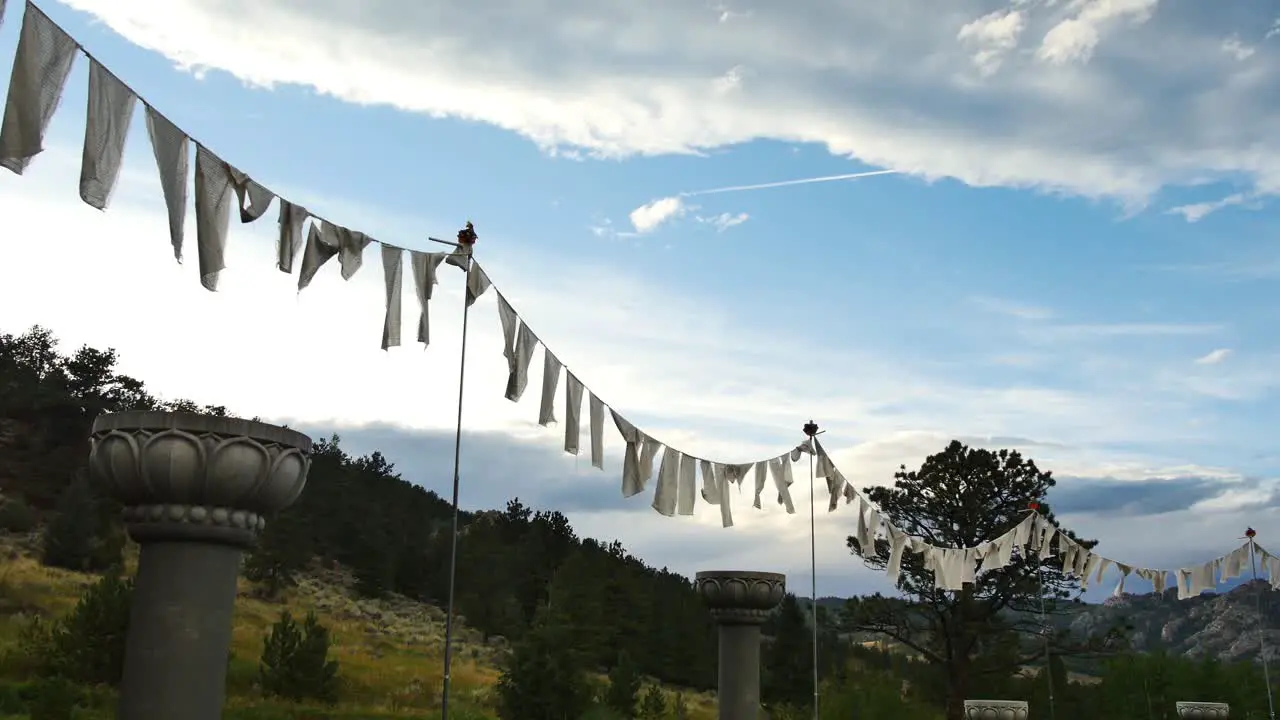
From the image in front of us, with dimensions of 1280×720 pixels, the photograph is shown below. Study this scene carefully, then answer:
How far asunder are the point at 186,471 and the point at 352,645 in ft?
123

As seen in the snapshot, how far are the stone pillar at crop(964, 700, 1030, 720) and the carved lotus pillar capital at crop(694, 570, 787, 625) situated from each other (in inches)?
316

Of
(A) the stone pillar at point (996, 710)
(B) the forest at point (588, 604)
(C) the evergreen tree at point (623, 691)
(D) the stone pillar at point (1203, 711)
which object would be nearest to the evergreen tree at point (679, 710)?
(B) the forest at point (588, 604)

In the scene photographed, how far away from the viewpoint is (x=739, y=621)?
49.5 ft

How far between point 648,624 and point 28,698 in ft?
111

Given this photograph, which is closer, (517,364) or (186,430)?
(186,430)


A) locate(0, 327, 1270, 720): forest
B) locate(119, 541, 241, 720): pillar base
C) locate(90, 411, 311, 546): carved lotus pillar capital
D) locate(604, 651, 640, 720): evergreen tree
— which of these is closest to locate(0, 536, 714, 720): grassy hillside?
locate(0, 327, 1270, 720): forest

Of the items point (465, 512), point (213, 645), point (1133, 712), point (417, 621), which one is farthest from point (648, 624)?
point (465, 512)

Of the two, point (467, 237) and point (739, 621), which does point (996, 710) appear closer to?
point (739, 621)

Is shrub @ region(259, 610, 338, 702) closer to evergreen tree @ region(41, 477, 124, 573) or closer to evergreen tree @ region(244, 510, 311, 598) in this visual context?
evergreen tree @ region(41, 477, 124, 573)

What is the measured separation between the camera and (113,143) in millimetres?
7055

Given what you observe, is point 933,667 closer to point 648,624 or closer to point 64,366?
point 648,624

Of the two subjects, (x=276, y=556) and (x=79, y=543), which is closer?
(x=79, y=543)

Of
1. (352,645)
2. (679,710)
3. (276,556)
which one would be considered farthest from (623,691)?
(276,556)

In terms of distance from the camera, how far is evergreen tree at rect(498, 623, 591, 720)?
25.8 meters
